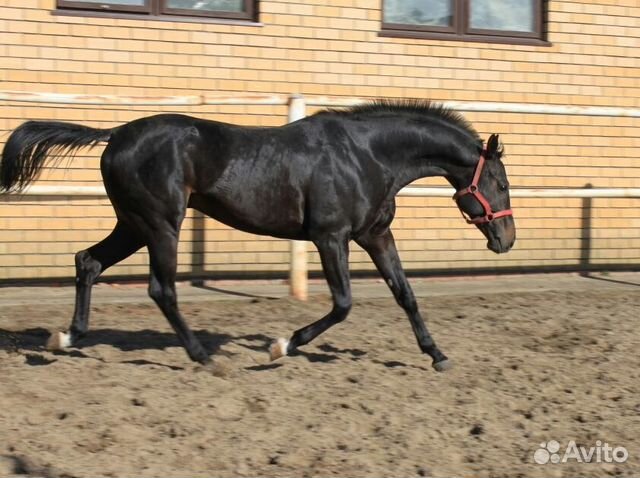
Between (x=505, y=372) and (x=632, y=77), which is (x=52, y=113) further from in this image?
(x=632, y=77)

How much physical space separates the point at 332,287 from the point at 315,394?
2.52 feet

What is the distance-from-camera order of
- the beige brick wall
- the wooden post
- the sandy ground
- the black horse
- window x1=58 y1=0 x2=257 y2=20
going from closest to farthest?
the sandy ground → the black horse → the wooden post → the beige brick wall → window x1=58 y1=0 x2=257 y2=20

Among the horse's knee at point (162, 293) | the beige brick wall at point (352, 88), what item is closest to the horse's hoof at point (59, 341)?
the horse's knee at point (162, 293)

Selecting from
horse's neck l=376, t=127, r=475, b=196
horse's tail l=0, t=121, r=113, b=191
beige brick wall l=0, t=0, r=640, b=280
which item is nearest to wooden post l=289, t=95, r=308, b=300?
beige brick wall l=0, t=0, r=640, b=280

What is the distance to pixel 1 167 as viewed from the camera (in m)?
6.11

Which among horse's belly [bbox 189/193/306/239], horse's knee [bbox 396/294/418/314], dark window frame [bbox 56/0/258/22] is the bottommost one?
horse's knee [bbox 396/294/418/314]

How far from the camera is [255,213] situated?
237 inches

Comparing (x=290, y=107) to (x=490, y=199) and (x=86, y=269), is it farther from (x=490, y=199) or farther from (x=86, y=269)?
(x=86, y=269)

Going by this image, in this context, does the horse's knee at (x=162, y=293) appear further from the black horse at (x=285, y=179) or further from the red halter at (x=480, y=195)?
the red halter at (x=480, y=195)

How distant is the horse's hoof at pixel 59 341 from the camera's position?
616 centimetres

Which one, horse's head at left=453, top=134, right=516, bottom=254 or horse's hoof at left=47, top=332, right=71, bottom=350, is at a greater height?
horse's head at left=453, top=134, right=516, bottom=254

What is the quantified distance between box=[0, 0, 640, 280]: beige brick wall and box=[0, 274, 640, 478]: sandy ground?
122 centimetres

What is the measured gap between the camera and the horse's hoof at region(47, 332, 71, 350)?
20.2 feet

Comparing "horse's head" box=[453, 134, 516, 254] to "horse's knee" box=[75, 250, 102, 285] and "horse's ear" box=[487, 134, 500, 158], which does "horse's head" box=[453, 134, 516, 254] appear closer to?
"horse's ear" box=[487, 134, 500, 158]
